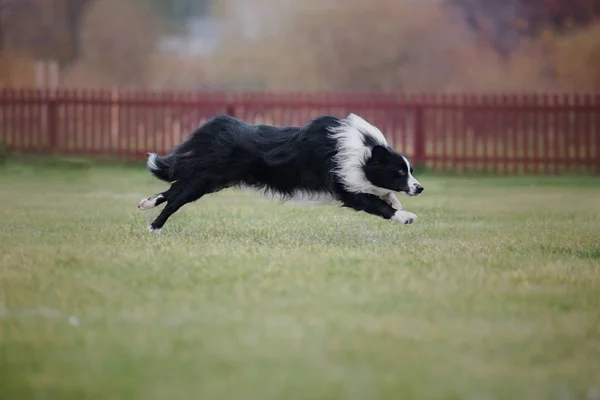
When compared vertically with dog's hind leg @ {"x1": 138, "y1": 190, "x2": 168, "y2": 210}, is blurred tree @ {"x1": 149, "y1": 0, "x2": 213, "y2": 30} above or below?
above

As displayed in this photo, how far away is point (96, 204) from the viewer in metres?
14.0

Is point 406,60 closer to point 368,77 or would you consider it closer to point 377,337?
point 368,77

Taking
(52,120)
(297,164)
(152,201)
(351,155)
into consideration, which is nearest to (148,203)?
(152,201)

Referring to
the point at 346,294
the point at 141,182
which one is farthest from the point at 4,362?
the point at 141,182

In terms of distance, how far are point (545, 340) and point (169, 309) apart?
215 cm

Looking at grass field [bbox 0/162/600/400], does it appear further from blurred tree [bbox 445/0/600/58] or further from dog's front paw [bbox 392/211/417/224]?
blurred tree [bbox 445/0/600/58]

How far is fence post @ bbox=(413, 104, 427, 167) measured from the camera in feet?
74.1

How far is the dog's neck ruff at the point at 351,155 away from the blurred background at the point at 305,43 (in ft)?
102

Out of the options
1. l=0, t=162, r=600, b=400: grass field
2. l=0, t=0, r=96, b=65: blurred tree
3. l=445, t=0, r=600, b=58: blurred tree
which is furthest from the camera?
l=0, t=0, r=96, b=65: blurred tree

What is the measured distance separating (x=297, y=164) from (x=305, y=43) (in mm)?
33678

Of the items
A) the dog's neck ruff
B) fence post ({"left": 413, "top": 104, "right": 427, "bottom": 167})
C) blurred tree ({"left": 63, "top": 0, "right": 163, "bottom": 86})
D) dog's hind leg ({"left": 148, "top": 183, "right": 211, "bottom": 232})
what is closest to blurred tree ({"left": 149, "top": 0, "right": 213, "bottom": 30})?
blurred tree ({"left": 63, "top": 0, "right": 163, "bottom": 86})

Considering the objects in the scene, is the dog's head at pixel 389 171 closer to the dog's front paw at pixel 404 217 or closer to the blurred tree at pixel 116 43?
the dog's front paw at pixel 404 217

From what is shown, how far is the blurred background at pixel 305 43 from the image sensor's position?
4050 cm

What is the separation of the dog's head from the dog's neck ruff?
0.19 feet
